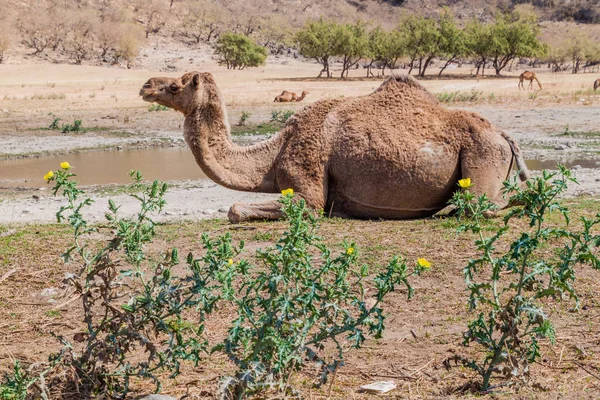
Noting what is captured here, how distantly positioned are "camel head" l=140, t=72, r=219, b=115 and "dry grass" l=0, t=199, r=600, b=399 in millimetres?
1430

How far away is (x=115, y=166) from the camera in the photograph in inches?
699

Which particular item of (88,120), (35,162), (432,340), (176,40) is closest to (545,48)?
(176,40)

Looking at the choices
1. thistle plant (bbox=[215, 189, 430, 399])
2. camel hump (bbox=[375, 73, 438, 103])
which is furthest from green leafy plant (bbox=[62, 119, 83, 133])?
thistle plant (bbox=[215, 189, 430, 399])

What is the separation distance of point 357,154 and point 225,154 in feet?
5.00

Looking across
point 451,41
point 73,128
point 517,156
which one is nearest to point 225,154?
point 517,156

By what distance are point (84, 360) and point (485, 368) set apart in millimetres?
2242

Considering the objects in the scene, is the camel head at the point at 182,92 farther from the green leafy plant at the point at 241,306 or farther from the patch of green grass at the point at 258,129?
the patch of green grass at the point at 258,129

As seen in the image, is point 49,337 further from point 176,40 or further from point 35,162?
point 176,40

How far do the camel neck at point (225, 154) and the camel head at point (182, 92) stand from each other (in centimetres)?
10

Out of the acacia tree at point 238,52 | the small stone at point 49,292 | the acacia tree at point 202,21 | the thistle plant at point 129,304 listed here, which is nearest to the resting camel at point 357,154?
the small stone at point 49,292

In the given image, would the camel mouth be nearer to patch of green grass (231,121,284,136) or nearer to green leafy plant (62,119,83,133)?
patch of green grass (231,121,284,136)

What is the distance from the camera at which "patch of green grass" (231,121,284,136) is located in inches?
903

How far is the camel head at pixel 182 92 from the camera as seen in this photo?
8914 mm

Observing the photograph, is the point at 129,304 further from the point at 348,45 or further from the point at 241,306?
the point at 348,45
